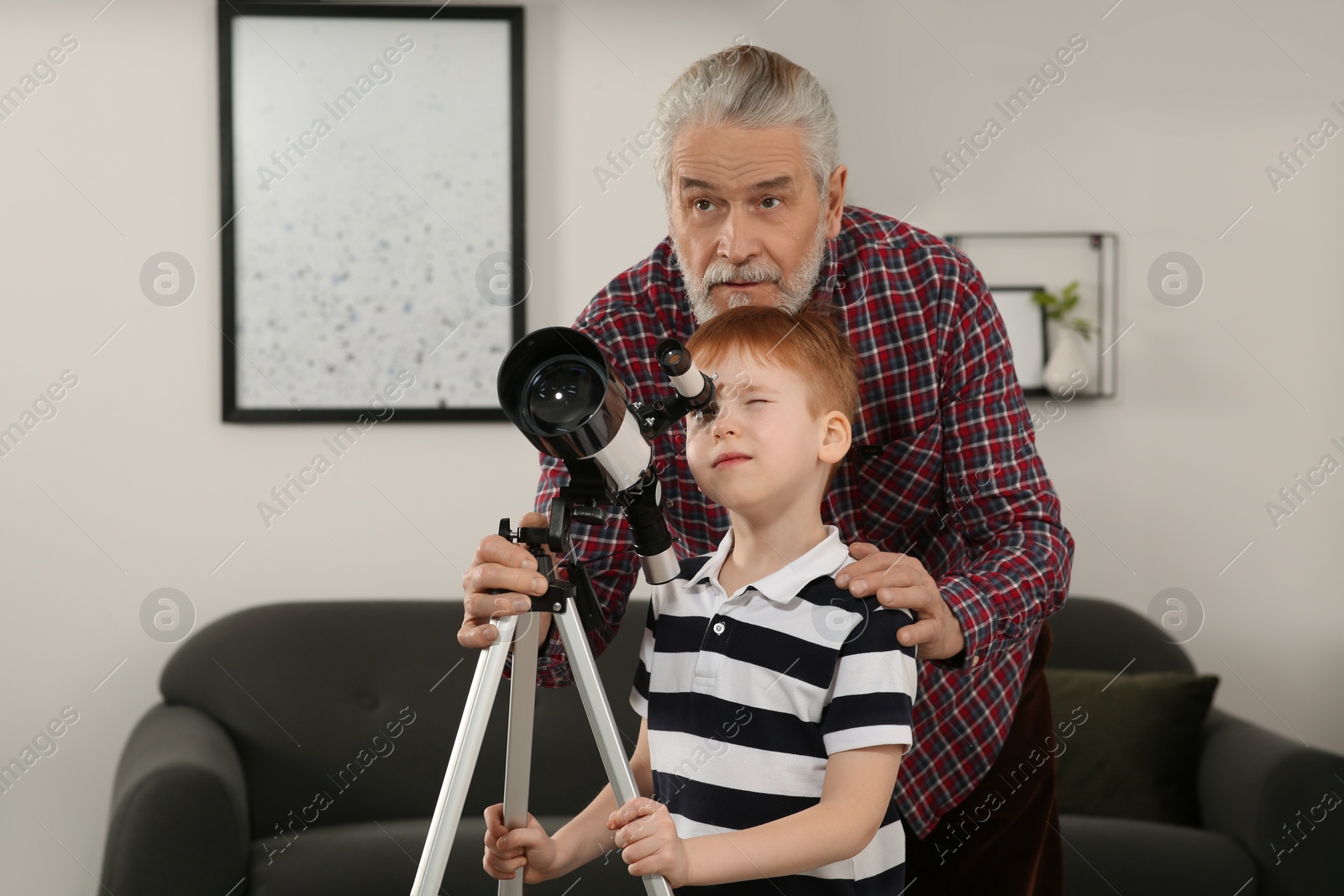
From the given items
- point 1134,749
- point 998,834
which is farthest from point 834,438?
point 1134,749

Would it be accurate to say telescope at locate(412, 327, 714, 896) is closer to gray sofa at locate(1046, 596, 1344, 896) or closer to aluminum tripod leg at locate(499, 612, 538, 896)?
aluminum tripod leg at locate(499, 612, 538, 896)

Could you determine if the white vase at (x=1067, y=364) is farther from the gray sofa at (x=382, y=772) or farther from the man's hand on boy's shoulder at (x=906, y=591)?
the man's hand on boy's shoulder at (x=906, y=591)

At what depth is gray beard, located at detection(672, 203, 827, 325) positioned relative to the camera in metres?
1.28

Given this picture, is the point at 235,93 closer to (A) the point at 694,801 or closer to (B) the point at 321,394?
(B) the point at 321,394

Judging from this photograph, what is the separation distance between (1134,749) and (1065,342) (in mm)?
1072

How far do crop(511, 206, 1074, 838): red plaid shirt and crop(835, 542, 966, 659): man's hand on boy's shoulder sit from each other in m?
0.24

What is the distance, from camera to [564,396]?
971mm

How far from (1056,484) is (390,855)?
1969mm

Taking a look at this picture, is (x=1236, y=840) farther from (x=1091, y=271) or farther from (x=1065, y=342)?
(x=1091, y=271)

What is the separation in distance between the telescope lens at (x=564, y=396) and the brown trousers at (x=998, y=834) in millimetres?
852

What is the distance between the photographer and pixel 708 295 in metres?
1.32

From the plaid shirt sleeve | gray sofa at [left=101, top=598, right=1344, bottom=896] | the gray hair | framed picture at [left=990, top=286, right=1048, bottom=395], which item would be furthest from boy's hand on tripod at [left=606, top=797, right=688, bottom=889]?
framed picture at [left=990, top=286, right=1048, bottom=395]

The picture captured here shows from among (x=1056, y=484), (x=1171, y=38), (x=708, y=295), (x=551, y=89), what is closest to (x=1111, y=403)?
(x=1056, y=484)

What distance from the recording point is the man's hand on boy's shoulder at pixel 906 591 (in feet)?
3.47
